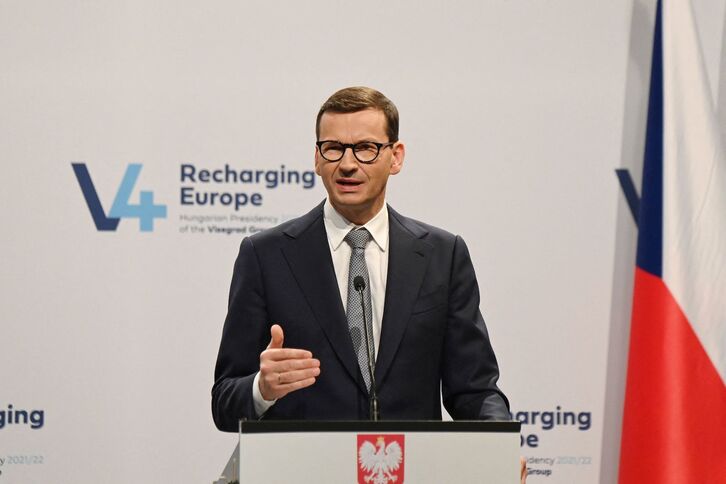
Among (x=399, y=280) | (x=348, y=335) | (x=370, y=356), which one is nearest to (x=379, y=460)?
(x=370, y=356)

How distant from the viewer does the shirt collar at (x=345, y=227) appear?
282 cm

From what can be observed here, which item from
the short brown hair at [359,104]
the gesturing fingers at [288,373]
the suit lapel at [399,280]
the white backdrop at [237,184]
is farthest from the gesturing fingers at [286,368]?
the white backdrop at [237,184]

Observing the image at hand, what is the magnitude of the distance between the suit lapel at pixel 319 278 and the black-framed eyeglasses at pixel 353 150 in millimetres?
225

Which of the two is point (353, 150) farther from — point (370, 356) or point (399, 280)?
point (370, 356)

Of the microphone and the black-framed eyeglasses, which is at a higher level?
the black-framed eyeglasses

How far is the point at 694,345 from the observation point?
4227mm

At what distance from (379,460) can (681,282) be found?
2585 millimetres

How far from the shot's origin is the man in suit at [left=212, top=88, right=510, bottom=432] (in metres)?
2.65

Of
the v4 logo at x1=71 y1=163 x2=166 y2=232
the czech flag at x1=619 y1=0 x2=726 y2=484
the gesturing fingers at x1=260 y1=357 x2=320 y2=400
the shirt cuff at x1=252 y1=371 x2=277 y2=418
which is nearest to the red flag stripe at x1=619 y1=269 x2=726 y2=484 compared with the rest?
the czech flag at x1=619 y1=0 x2=726 y2=484

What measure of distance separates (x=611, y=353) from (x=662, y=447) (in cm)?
47

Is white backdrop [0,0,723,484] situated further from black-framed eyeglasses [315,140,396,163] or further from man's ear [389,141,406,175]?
black-framed eyeglasses [315,140,396,163]

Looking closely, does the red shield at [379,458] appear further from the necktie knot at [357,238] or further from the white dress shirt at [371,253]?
the necktie knot at [357,238]

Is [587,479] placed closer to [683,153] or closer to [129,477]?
[683,153]

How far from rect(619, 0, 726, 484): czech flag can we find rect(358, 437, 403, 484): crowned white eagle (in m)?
2.48
